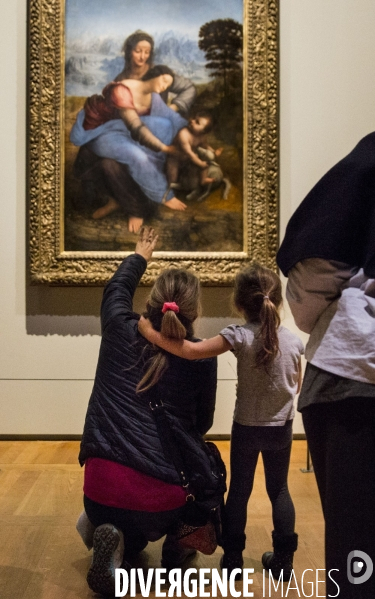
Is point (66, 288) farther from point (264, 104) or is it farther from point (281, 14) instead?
point (281, 14)

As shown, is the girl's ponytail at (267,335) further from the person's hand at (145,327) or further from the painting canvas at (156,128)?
the painting canvas at (156,128)

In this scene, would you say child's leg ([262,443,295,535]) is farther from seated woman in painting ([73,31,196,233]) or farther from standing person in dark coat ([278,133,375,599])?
seated woman in painting ([73,31,196,233])

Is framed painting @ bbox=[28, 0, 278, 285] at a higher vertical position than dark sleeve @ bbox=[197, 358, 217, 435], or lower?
higher

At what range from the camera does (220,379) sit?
6309mm

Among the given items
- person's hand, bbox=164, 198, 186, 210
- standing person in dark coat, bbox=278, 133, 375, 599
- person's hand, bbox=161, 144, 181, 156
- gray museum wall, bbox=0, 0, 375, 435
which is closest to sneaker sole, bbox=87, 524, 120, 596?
standing person in dark coat, bbox=278, 133, 375, 599

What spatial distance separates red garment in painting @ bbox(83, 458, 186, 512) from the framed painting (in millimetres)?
3467

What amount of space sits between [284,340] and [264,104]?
3778mm

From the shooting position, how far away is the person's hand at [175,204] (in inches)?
246

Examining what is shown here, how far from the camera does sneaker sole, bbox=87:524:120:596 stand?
276 cm

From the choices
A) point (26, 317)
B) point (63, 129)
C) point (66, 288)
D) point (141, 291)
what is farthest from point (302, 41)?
point (26, 317)

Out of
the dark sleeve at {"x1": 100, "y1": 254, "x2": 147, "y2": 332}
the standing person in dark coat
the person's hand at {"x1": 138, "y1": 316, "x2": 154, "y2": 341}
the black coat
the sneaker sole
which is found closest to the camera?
the standing person in dark coat

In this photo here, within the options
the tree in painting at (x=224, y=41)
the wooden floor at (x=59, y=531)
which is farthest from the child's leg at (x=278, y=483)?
the tree in painting at (x=224, y=41)

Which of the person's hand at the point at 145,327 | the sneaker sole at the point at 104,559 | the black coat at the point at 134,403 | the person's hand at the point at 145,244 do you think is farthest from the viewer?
the person's hand at the point at 145,244

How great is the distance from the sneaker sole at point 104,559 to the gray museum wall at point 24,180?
3.50 m
